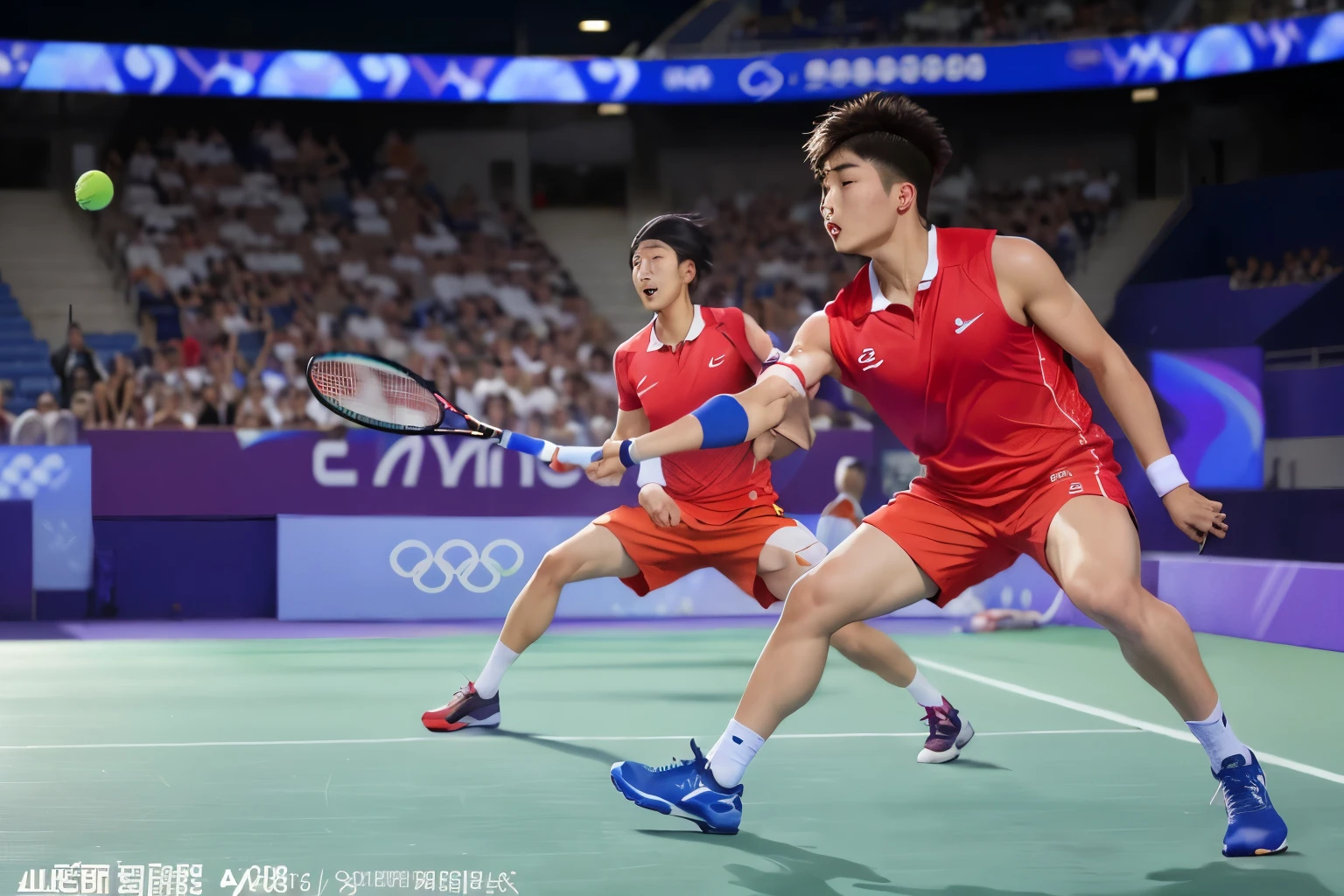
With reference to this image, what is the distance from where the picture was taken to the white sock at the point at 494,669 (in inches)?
232

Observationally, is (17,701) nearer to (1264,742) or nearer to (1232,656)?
(1264,742)

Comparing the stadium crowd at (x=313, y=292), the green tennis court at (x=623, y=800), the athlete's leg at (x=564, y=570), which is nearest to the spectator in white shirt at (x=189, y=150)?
the stadium crowd at (x=313, y=292)

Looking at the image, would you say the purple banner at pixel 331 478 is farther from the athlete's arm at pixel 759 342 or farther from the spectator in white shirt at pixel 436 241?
the athlete's arm at pixel 759 342

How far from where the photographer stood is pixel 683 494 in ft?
18.9

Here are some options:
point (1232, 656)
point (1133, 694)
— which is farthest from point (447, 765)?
point (1232, 656)

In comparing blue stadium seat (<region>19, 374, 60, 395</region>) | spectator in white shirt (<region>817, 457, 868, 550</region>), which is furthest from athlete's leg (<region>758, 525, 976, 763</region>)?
blue stadium seat (<region>19, 374, 60, 395</region>)

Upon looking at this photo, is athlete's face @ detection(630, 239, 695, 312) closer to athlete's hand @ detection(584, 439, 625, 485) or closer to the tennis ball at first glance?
athlete's hand @ detection(584, 439, 625, 485)

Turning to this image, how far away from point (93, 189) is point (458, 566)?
13.7 ft

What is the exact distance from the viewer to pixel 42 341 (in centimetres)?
1686

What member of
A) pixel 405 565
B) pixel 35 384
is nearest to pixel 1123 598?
pixel 405 565

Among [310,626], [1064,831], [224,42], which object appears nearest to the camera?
[1064,831]

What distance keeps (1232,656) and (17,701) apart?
707 cm

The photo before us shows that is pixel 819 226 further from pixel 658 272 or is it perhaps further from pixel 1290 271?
pixel 658 272

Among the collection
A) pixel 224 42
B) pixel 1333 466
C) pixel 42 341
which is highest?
pixel 224 42
